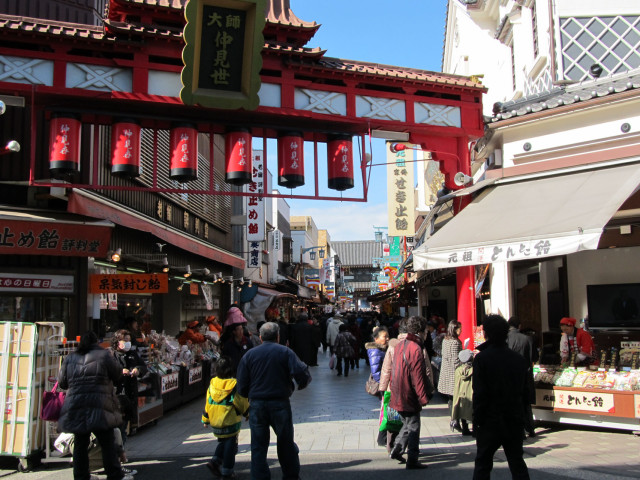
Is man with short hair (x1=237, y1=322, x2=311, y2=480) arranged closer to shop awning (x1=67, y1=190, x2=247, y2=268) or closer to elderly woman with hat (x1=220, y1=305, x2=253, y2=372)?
elderly woman with hat (x1=220, y1=305, x2=253, y2=372)

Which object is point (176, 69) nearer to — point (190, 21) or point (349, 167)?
point (190, 21)

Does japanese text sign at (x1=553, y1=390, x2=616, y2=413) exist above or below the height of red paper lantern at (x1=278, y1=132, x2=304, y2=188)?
below

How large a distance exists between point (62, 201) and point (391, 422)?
7407 mm

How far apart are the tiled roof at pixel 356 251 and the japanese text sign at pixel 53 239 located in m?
76.7

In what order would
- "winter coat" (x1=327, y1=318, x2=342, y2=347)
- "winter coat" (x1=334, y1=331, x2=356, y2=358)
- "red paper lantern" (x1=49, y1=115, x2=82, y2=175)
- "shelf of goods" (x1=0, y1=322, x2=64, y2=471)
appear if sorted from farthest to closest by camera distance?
"winter coat" (x1=327, y1=318, x2=342, y2=347) < "winter coat" (x1=334, y1=331, x2=356, y2=358) < "red paper lantern" (x1=49, y1=115, x2=82, y2=175) < "shelf of goods" (x1=0, y1=322, x2=64, y2=471)

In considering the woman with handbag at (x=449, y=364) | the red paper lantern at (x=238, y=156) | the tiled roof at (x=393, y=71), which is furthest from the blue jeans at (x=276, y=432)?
the tiled roof at (x=393, y=71)

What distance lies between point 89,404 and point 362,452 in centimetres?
368

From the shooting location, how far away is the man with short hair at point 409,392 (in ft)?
24.1

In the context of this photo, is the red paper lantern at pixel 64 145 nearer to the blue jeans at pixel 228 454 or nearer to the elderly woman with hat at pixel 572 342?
the blue jeans at pixel 228 454

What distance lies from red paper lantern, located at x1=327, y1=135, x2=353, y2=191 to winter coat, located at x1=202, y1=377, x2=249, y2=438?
5.09 meters

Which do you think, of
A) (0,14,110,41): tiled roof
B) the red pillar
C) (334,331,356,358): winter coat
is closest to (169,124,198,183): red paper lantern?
(0,14,110,41): tiled roof

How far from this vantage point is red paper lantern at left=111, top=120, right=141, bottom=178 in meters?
10.2

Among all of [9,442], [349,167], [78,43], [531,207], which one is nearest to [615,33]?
[531,207]

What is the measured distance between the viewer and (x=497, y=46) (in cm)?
1633
